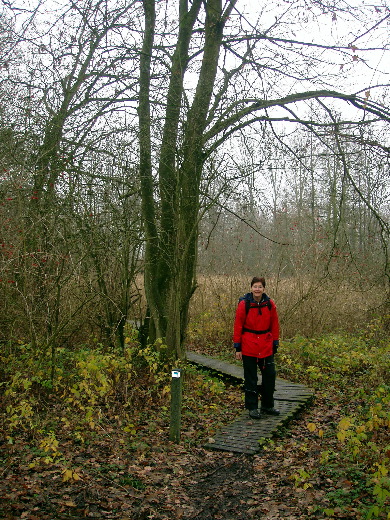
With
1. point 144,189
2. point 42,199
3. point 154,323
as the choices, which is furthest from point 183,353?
point 42,199

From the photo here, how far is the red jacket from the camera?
667cm

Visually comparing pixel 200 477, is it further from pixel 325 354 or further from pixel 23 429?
pixel 325 354

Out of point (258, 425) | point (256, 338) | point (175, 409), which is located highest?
point (256, 338)

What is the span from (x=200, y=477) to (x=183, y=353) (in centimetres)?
325

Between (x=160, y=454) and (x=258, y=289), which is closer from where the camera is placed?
(x=160, y=454)

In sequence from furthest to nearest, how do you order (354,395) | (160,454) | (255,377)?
1. (354,395)
2. (255,377)
3. (160,454)

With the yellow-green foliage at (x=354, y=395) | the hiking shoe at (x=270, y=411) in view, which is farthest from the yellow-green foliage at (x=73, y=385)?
the yellow-green foliage at (x=354, y=395)

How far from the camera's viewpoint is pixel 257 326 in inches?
263

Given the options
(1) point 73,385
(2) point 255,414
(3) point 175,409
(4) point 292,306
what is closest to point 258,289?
(2) point 255,414

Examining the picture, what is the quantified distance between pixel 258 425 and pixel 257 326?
1.30 meters

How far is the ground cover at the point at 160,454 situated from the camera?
14.1ft

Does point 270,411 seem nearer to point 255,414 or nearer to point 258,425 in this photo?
point 255,414

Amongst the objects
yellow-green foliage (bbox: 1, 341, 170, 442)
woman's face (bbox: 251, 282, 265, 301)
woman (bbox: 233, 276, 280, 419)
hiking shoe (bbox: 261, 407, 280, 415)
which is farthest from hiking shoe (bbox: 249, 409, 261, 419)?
woman's face (bbox: 251, 282, 265, 301)

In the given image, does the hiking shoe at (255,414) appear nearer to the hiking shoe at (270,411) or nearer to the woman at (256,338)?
the woman at (256,338)
